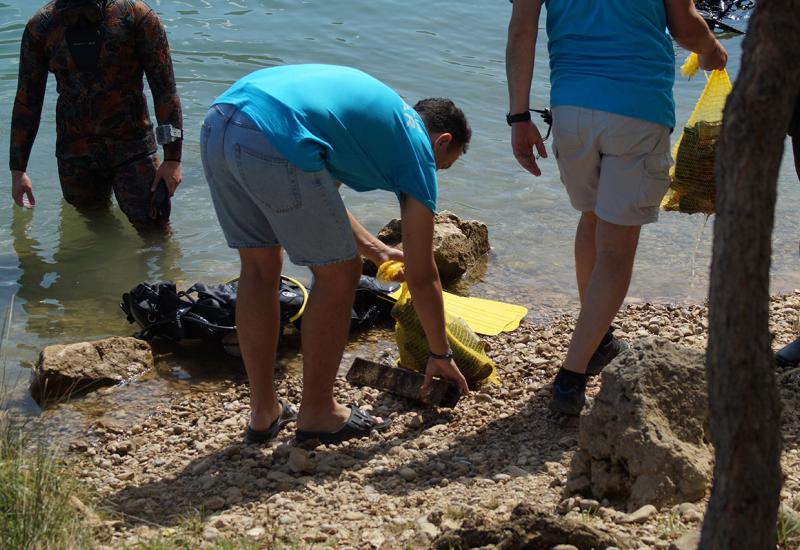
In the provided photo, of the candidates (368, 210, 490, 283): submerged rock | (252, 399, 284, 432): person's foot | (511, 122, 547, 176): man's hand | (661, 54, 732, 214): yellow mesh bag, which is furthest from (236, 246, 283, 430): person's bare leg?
(368, 210, 490, 283): submerged rock

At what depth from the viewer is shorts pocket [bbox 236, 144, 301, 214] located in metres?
3.78

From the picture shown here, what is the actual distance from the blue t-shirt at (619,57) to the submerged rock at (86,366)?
265cm

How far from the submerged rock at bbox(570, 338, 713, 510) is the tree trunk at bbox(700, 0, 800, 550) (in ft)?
3.52

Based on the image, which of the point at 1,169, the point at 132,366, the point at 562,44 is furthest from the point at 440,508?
the point at 1,169

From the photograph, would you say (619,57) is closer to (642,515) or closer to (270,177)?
(270,177)

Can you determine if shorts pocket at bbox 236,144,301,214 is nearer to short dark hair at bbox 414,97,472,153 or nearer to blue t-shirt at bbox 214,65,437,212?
blue t-shirt at bbox 214,65,437,212

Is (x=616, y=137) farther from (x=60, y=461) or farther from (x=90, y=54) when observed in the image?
(x=90, y=54)

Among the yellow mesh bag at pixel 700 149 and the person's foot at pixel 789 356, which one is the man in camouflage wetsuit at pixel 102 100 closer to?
the yellow mesh bag at pixel 700 149

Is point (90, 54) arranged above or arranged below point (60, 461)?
above

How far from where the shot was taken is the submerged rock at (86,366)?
5219mm

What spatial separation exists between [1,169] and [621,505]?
6787 mm

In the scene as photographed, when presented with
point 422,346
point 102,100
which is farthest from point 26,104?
point 422,346

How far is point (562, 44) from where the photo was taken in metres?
4.21

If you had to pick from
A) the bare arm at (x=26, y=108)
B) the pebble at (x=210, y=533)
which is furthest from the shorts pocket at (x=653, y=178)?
the bare arm at (x=26, y=108)
